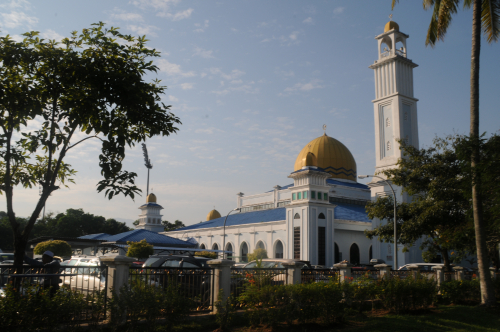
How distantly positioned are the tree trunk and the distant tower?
2190 inches

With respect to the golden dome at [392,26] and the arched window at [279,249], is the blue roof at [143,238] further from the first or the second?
the golden dome at [392,26]

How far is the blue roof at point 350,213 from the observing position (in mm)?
44006

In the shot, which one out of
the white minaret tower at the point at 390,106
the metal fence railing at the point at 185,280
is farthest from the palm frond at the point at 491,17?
the white minaret tower at the point at 390,106

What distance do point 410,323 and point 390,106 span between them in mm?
32795

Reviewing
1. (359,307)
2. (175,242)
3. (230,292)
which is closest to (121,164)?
(230,292)

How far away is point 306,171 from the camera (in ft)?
135

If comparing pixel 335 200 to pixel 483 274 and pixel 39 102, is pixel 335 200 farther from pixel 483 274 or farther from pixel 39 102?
pixel 39 102

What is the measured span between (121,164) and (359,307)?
26.3ft

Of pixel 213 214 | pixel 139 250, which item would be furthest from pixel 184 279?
pixel 213 214

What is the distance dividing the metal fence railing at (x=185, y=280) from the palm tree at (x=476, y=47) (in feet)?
28.5

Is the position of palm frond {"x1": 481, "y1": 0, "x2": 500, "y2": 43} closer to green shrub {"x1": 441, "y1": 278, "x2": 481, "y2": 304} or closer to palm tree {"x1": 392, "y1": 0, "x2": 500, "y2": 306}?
palm tree {"x1": 392, "y1": 0, "x2": 500, "y2": 306}

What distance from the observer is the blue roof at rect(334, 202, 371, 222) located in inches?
1733

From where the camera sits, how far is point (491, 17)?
610 inches

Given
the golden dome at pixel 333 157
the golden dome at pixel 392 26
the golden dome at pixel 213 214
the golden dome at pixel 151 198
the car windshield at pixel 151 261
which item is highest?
the golden dome at pixel 392 26
